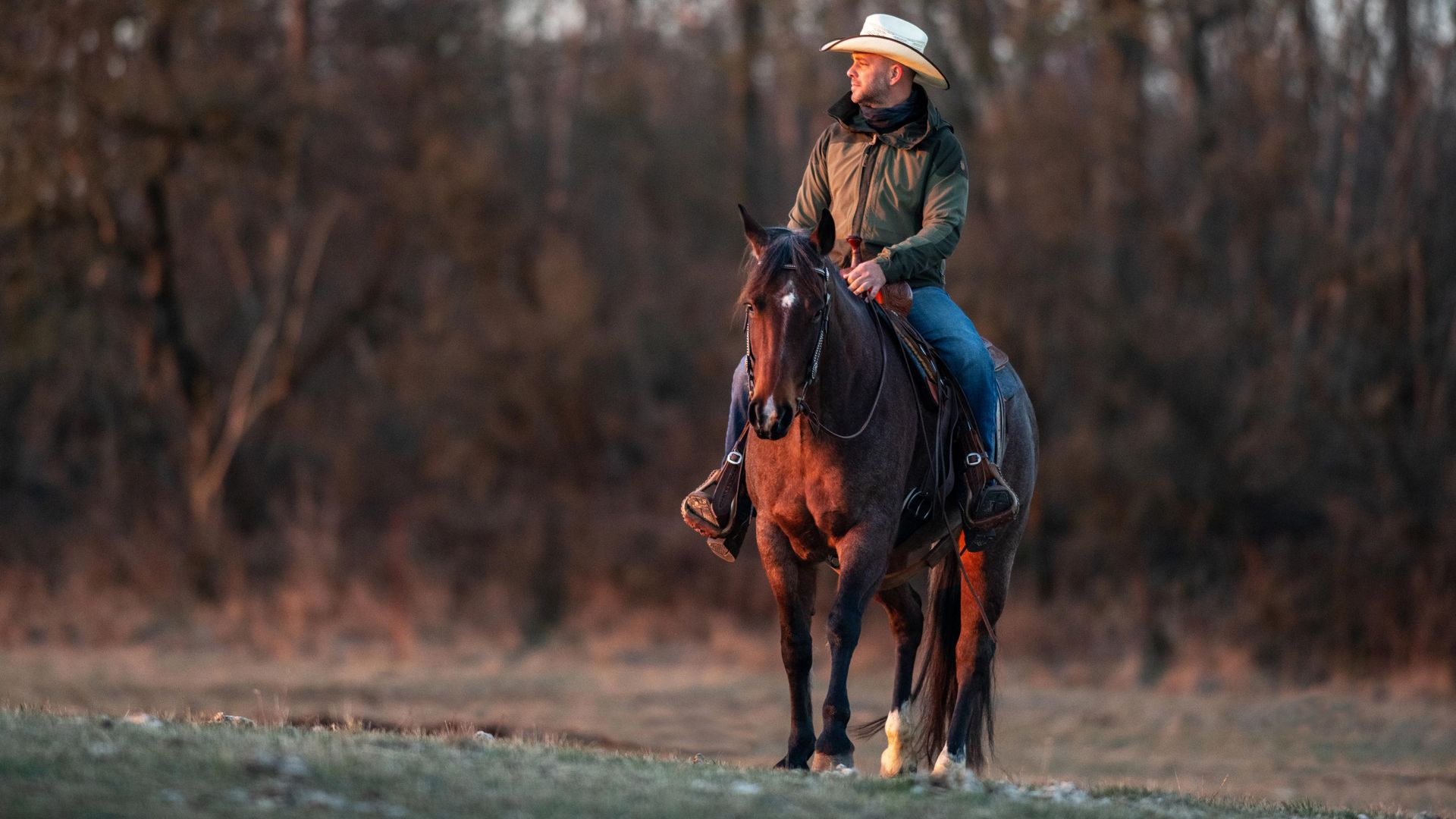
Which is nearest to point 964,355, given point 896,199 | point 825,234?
point 896,199

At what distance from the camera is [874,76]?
8.44m

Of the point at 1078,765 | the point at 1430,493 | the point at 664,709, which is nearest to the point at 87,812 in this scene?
the point at 1078,765

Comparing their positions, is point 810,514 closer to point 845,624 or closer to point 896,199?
point 845,624

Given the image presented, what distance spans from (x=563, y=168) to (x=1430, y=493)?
68.1 feet

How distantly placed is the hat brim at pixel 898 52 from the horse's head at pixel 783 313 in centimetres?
131

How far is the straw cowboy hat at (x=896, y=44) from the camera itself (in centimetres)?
833

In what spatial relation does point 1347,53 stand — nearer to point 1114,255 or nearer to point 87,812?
point 1114,255

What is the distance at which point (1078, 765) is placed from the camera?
14.8 m

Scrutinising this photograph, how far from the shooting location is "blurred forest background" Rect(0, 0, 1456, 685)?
22156 millimetres

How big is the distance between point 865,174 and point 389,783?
13.8 feet

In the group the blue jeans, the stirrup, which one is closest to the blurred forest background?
the blue jeans

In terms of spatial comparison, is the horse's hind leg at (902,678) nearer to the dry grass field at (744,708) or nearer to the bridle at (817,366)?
the bridle at (817,366)

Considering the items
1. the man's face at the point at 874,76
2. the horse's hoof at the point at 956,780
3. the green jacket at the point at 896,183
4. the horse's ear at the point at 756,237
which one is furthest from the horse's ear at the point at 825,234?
the horse's hoof at the point at 956,780

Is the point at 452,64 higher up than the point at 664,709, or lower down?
higher up
